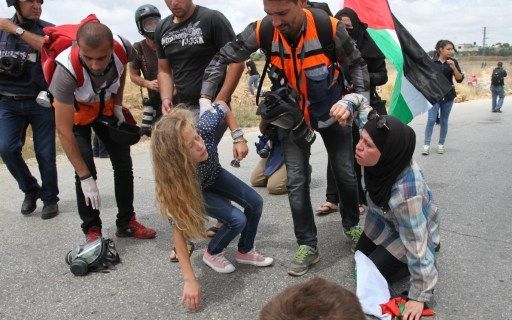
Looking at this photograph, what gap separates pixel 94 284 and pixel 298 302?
2181 millimetres

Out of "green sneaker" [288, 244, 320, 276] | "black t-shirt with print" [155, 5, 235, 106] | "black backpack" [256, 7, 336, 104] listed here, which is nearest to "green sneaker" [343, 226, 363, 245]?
"green sneaker" [288, 244, 320, 276]

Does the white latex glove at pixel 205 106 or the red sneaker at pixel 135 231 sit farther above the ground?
the white latex glove at pixel 205 106

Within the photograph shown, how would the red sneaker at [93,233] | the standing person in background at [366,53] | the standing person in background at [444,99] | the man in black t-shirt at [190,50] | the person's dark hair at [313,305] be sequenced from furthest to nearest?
the standing person in background at [444,99], the standing person in background at [366,53], the red sneaker at [93,233], the man in black t-shirt at [190,50], the person's dark hair at [313,305]

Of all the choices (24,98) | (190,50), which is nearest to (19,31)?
(24,98)

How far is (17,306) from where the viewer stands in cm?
275

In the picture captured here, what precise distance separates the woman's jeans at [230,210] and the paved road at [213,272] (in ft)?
0.67

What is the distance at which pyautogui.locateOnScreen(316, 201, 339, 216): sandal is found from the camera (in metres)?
4.07

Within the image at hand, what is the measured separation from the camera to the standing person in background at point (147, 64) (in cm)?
404

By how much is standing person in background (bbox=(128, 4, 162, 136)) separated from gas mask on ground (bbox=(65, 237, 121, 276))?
939mm

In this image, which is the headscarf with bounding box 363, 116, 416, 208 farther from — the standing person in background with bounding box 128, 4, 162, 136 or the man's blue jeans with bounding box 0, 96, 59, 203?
the man's blue jeans with bounding box 0, 96, 59, 203

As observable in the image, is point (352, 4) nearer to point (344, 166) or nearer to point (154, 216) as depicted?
point (344, 166)

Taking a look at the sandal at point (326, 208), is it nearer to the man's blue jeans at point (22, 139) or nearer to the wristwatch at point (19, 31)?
the man's blue jeans at point (22, 139)

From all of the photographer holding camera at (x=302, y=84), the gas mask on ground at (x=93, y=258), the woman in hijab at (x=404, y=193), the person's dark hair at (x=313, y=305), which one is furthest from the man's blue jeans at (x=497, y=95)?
the person's dark hair at (x=313, y=305)

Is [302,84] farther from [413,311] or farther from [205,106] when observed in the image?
[413,311]
